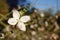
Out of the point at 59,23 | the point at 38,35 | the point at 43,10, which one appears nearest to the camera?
the point at 38,35

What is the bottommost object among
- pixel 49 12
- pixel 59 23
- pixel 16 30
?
pixel 59 23

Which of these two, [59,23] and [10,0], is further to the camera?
[59,23]

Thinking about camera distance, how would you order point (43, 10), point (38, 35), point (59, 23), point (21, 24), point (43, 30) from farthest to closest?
1. point (59, 23)
2. point (43, 10)
3. point (43, 30)
4. point (38, 35)
5. point (21, 24)

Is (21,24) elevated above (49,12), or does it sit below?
above

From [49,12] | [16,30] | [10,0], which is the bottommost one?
[49,12]

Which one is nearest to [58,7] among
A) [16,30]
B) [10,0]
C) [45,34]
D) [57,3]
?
[57,3]

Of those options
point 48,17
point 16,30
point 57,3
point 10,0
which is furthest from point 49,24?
point 16,30

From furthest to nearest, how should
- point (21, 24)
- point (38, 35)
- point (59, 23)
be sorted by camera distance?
point (59, 23)
point (38, 35)
point (21, 24)

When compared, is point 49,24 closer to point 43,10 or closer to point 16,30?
point 43,10

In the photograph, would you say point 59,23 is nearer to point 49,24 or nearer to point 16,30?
point 49,24
